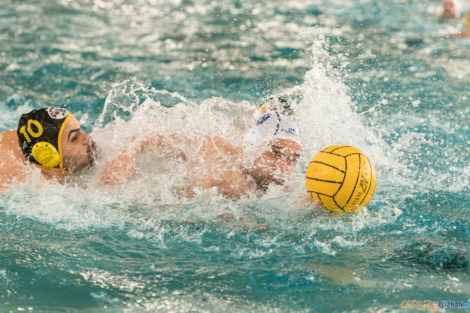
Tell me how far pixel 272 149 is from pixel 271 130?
0.14m

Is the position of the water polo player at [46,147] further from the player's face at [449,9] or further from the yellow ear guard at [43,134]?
the player's face at [449,9]

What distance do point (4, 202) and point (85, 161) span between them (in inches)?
26.6

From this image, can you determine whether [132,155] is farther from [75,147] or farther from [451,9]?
[451,9]

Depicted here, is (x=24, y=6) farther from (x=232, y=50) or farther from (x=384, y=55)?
(x=384, y=55)

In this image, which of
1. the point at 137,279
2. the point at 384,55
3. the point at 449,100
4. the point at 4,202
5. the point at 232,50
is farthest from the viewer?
the point at 232,50

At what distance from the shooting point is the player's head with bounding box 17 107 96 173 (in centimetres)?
356

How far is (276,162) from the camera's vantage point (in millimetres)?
3760

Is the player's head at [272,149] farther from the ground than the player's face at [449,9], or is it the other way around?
the player's face at [449,9]

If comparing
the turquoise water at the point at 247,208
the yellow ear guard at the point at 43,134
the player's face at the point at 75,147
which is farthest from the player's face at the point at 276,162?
the yellow ear guard at the point at 43,134

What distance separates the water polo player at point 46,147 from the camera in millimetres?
3564

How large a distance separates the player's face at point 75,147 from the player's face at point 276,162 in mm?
1289

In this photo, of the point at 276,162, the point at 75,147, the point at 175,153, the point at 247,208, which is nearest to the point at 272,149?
the point at 276,162

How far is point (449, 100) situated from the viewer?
6.19 metres

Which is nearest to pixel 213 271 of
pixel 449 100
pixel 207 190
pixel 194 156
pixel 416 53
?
pixel 207 190
